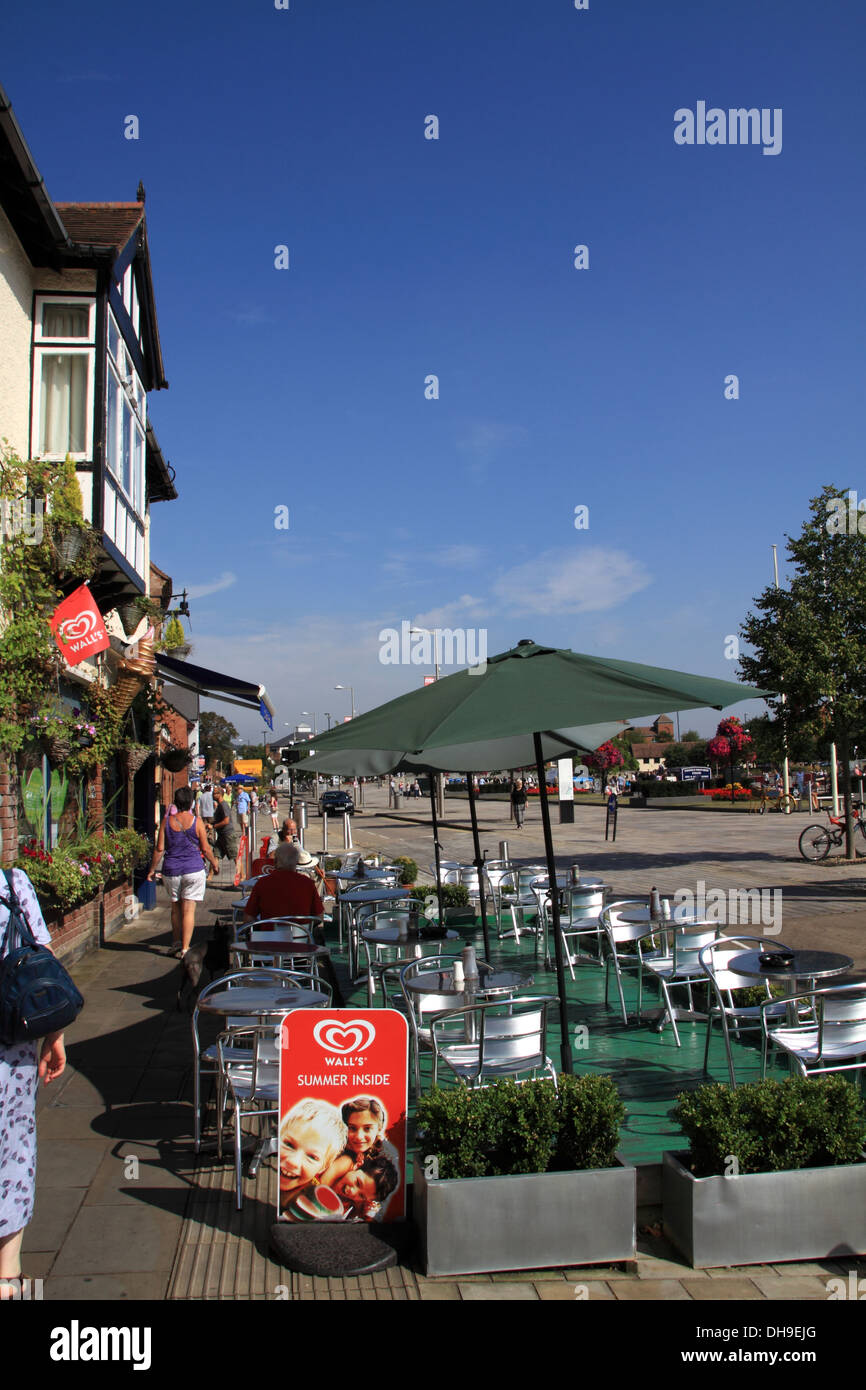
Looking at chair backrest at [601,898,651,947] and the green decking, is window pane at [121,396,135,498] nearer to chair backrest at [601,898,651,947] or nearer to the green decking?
the green decking

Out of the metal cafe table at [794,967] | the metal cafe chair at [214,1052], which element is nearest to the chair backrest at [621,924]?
the metal cafe table at [794,967]

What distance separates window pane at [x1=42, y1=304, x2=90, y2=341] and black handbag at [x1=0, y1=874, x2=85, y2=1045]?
8.65 m

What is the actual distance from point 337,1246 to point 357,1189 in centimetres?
24

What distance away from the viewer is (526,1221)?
391cm

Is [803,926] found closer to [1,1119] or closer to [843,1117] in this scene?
[843,1117]

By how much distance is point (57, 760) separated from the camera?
394 inches

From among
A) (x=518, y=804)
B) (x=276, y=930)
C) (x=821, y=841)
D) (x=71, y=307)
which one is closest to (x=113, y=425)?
A: (x=71, y=307)

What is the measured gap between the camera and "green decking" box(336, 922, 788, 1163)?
5.28 meters

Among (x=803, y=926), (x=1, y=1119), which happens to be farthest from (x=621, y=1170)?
(x=803, y=926)

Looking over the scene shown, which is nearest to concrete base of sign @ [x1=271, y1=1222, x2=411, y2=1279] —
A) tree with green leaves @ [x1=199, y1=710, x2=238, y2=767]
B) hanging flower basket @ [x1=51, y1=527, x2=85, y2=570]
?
hanging flower basket @ [x1=51, y1=527, x2=85, y2=570]

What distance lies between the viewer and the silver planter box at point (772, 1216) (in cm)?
392

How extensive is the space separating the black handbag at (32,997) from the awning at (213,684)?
11254mm

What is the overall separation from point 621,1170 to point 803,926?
844 centimetres
